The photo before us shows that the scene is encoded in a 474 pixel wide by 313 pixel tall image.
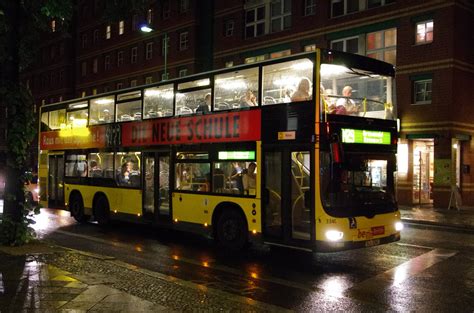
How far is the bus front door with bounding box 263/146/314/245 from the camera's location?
9.62 m

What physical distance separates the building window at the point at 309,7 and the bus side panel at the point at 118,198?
18.7m

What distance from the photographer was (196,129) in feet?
40.4

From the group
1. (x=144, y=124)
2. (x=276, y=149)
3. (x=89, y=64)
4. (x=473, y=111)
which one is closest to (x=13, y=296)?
(x=276, y=149)

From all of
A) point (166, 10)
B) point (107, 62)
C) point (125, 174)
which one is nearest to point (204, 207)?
point (125, 174)

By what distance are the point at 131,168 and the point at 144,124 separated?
138 centimetres

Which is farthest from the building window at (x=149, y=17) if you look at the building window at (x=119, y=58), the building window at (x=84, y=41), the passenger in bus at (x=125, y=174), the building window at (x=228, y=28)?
the passenger in bus at (x=125, y=174)

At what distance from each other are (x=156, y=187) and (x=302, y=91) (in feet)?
17.5

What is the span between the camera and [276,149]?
10336mm

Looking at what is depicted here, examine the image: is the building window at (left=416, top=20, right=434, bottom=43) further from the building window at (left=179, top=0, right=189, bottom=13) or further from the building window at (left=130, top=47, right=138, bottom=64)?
the building window at (left=130, top=47, right=138, bottom=64)

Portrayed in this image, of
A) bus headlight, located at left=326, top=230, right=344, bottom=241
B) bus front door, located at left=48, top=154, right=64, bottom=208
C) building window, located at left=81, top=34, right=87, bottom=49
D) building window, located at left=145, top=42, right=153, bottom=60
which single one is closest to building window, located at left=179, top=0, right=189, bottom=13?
building window, located at left=145, top=42, right=153, bottom=60

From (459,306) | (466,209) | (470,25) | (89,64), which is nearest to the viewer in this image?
(459,306)

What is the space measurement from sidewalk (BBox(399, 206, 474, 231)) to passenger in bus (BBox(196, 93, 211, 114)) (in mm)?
9556

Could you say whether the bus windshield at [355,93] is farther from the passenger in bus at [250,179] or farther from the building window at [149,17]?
the building window at [149,17]

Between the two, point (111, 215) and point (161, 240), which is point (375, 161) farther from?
point (111, 215)
